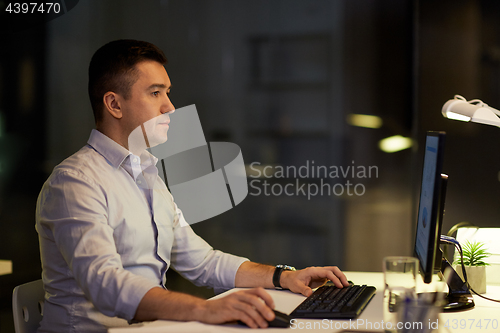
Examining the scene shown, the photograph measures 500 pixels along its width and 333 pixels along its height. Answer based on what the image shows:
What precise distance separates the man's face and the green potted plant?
4.26ft

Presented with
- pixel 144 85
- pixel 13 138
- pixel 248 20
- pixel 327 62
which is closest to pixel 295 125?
pixel 327 62

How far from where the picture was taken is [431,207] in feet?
3.72

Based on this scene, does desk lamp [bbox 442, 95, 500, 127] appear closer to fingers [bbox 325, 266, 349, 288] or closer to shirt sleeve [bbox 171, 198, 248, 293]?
fingers [bbox 325, 266, 349, 288]

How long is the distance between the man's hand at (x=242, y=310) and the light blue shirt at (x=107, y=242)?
0.19 meters

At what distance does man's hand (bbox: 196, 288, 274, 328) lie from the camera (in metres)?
1.04

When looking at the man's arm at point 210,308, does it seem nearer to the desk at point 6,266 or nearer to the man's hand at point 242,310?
the man's hand at point 242,310

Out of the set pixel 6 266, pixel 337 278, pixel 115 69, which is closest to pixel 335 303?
pixel 337 278

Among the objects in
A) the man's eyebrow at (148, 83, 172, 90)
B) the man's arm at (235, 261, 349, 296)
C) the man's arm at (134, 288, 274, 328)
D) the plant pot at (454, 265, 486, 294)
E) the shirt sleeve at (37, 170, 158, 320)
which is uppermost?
the man's eyebrow at (148, 83, 172, 90)

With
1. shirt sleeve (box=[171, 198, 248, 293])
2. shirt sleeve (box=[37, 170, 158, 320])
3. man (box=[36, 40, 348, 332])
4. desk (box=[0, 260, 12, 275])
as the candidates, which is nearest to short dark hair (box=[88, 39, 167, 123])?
man (box=[36, 40, 348, 332])

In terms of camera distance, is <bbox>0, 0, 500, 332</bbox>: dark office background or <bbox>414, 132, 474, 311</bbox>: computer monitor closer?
<bbox>414, 132, 474, 311</bbox>: computer monitor

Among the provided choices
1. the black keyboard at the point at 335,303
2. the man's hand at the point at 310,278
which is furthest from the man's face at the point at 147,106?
the black keyboard at the point at 335,303

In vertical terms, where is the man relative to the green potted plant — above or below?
above

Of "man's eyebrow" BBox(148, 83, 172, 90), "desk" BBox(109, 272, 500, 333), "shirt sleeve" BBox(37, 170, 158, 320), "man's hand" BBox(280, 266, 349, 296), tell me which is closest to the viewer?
"desk" BBox(109, 272, 500, 333)

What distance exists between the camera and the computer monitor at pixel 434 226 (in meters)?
1.11
